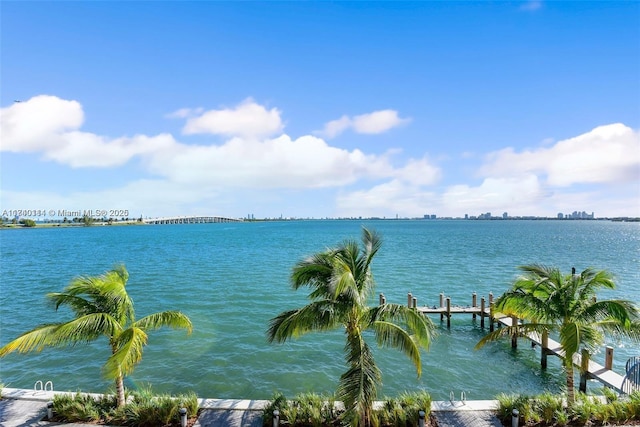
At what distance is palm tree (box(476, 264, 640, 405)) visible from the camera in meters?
10.4

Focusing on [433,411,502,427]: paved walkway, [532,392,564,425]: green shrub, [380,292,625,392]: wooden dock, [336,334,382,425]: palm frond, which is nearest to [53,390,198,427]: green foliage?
[336,334,382,425]: palm frond

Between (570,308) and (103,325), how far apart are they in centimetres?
1437

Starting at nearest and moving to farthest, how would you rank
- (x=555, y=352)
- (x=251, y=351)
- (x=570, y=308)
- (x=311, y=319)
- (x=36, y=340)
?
(x=36, y=340) < (x=311, y=319) < (x=570, y=308) < (x=555, y=352) < (x=251, y=351)

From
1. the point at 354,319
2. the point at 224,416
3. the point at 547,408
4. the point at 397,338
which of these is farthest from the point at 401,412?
the point at 224,416

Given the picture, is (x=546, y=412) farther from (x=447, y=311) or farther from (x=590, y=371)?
(x=447, y=311)

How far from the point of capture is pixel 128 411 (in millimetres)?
11219

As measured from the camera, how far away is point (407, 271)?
47969 millimetres

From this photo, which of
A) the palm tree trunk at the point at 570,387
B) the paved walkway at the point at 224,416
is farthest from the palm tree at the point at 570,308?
the paved walkway at the point at 224,416

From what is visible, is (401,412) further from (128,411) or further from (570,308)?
(128,411)

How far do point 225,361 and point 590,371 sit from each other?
60.7 ft

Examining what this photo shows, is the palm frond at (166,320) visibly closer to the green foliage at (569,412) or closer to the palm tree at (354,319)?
the palm tree at (354,319)

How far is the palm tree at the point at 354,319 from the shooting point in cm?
957

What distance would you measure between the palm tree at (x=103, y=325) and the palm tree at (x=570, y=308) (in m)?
11.4

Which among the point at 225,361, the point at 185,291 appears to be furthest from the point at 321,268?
the point at 185,291
